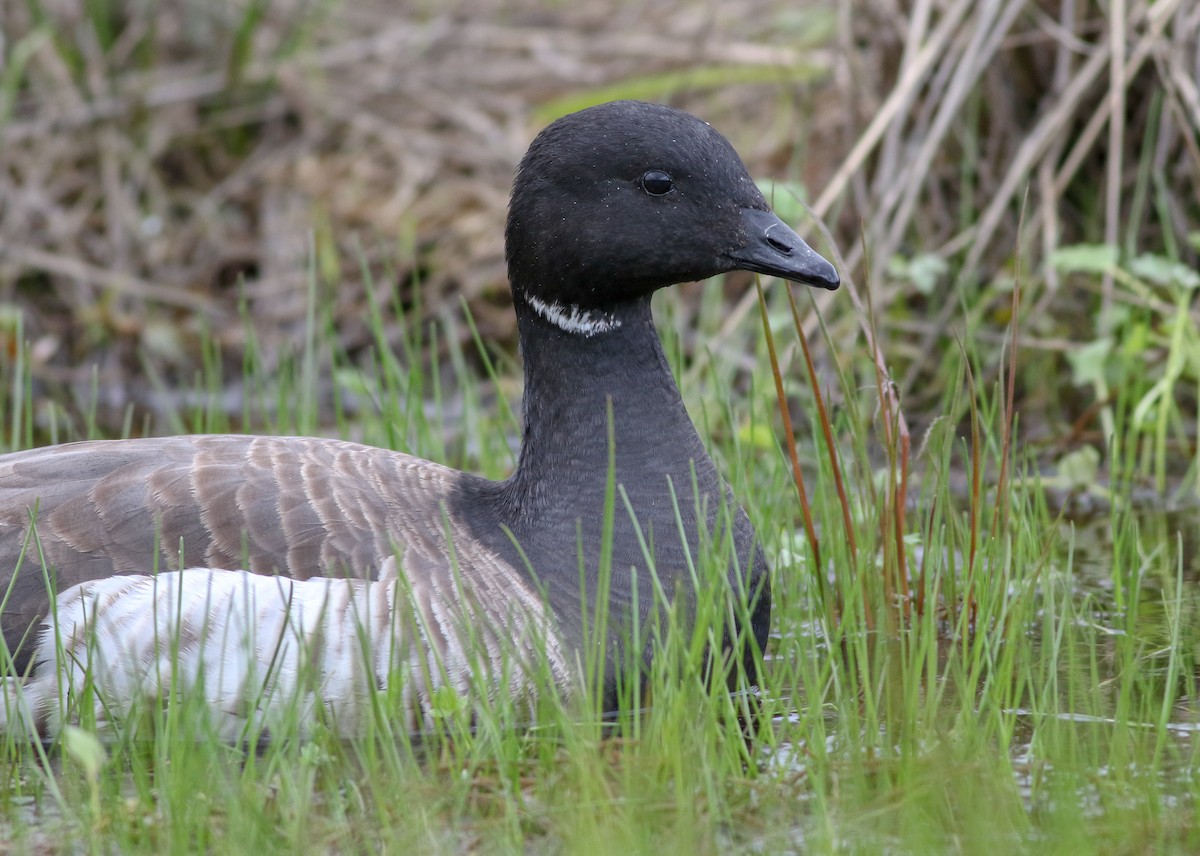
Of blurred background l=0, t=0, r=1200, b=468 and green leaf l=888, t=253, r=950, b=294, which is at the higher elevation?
blurred background l=0, t=0, r=1200, b=468

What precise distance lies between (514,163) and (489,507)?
5667 mm

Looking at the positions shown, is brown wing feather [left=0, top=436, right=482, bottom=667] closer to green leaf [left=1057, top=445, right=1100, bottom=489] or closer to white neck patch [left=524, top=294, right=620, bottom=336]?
white neck patch [left=524, top=294, right=620, bottom=336]

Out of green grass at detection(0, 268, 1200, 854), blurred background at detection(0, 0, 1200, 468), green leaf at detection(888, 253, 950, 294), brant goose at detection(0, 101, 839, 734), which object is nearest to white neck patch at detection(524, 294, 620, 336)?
brant goose at detection(0, 101, 839, 734)

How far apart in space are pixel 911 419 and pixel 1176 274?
4.84 feet

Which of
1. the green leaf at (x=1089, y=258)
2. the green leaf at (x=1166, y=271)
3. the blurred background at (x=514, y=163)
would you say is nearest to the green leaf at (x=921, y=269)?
the blurred background at (x=514, y=163)

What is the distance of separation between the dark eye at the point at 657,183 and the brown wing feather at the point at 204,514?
110cm

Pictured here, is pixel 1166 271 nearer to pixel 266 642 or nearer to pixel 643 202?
pixel 643 202

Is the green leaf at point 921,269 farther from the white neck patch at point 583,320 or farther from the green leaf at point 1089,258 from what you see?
the white neck patch at point 583,320

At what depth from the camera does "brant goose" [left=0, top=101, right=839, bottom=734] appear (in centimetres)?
434

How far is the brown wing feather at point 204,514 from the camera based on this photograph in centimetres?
448

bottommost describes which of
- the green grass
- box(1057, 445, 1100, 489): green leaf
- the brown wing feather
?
the green grass

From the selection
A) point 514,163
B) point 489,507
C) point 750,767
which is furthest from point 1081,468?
point 514,163

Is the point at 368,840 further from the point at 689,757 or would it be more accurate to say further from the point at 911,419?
the point at 911,419

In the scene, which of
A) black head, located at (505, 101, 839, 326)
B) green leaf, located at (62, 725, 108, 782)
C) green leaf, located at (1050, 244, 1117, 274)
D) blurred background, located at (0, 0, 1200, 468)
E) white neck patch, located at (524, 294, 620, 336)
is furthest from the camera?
blurred background, located at (0, 0, 1200, 468)
